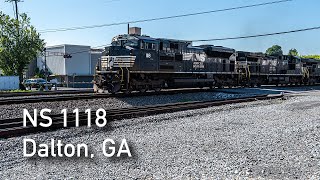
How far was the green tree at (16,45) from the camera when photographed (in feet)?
109

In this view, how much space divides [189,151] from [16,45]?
106 feet

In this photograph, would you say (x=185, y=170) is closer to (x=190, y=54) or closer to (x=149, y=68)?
(x=149, y=68)

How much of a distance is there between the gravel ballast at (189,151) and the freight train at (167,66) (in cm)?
627

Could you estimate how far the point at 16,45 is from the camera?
33.6 meters

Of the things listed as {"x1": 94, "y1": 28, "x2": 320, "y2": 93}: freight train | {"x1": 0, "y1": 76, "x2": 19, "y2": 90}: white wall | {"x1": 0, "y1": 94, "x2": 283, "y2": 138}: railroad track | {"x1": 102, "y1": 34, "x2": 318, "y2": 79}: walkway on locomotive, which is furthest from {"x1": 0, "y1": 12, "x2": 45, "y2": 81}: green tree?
{"x1": 0, "y1": 94, "x2": 283, "y2": 138}: railroad track

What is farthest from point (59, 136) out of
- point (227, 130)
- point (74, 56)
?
point (74, 56)

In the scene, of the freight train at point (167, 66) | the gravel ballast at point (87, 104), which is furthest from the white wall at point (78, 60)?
the gravel ballast at point (87, 104)

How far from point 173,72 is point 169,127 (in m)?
9.87

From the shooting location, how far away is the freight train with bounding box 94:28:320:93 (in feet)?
52.2

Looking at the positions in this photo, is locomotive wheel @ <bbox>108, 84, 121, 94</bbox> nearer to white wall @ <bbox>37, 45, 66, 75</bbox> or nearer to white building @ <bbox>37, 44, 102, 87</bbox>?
white building @ <bbox>37, 44, 102, 87</bbox>

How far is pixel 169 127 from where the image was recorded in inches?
339

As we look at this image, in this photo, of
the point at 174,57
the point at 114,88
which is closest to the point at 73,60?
the point at 174,57

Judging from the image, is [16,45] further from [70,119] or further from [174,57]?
[70,119]

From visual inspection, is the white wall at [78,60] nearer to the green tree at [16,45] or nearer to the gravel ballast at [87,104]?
the green tree at [16,45]
